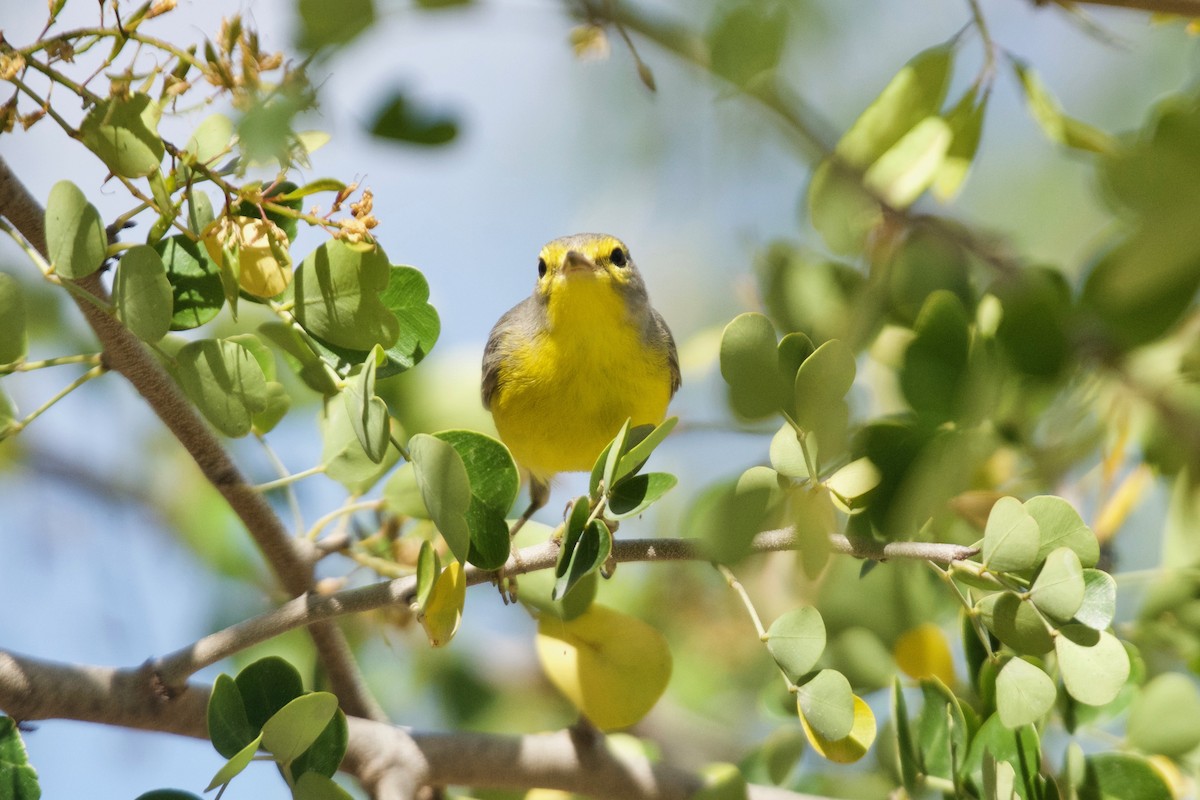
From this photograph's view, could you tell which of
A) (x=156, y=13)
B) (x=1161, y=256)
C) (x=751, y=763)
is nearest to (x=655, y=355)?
(x=751, y=763)

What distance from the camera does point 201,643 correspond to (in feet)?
5.37

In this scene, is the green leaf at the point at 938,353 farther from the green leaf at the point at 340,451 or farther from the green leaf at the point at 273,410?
the green leaf at the point at 273,410

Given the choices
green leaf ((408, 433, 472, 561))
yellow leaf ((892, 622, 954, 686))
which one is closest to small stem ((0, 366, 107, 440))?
green leaf ((408, 433, 472, 561))

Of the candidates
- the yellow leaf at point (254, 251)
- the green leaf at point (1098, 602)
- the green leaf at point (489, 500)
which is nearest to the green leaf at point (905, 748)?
the green leaf at point (1098, 602)

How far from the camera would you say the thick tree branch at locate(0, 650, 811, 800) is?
5.21 feet

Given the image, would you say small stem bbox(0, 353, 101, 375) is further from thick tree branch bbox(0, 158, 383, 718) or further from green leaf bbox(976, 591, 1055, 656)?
green leaf bbox(976, 591, 1055, 656)

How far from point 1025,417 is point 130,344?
4.23ft

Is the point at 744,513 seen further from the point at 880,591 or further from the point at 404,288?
the point at 880,591

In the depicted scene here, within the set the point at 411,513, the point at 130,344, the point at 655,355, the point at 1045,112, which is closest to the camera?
the point at 130,344

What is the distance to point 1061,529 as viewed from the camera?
1414mm

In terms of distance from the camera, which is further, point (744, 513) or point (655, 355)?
point (655, 355)

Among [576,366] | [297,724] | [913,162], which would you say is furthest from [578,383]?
[297,724]

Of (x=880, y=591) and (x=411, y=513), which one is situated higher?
(x=411, y=513)

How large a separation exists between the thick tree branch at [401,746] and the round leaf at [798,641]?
615 millimetres
